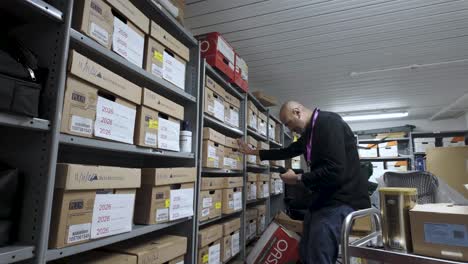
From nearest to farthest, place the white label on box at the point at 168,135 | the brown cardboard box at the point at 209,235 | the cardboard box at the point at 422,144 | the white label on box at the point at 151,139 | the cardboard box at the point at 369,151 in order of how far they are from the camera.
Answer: the white label on box at the point at 151,139 < the white label on box at the point at 168,135 < the brown cardboard box at the point at 209,235 < the cardboard box at the point at 422,144 < the cardboard box at the point at 369,151

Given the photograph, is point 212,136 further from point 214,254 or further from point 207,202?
point 214,254

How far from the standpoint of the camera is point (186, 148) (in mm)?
1816

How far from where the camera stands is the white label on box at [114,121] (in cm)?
116

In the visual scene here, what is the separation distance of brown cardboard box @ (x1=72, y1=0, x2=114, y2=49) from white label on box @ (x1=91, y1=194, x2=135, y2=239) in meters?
0.65

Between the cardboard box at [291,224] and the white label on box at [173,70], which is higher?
the white label on box at [173,70]

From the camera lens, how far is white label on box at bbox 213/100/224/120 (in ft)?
7.29

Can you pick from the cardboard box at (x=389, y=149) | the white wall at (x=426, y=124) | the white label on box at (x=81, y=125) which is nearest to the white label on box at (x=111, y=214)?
the white label on box at (x=81, y=125)

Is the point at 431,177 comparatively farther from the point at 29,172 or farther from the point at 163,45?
the point at 29,172

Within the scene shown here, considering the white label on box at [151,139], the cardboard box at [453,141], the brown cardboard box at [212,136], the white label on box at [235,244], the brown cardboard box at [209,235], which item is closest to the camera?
the white label on box at [151,139]

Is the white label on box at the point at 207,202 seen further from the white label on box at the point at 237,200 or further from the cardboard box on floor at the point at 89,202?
the cardboard box on floor at the point at 89,202

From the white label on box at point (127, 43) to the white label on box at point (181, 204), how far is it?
762mm

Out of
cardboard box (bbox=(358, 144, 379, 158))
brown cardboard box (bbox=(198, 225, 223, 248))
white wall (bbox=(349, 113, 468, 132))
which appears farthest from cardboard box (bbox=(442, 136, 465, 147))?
brown cardboard box (bbox=(198, 225, 223, 248))

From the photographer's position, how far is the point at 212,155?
2.12 meters

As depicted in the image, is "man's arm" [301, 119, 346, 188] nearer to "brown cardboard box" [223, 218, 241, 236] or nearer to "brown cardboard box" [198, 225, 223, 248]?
"brown cardboard box" [198, 225, 223, 248]
